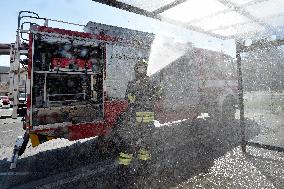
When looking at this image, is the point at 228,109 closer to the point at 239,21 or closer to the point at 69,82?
the point at 239,21

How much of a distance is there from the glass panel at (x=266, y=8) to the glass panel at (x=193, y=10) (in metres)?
0.75

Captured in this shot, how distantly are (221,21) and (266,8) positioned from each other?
1262 millimetres

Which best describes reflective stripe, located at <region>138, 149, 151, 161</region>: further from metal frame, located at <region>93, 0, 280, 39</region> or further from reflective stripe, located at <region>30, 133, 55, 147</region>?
metal frame, located at <region>93, 0, 280, 39</region>

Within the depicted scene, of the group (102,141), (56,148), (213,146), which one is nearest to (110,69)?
(102,141)

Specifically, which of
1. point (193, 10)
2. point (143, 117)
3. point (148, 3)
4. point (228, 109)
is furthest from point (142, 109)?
point (228, 109)

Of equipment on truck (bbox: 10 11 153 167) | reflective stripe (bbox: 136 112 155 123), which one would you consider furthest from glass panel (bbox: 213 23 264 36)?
reflective stripe (bbox: 136 112 155 123)

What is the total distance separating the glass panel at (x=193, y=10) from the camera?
19.4ft

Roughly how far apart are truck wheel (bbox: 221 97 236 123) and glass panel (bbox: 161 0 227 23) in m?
3.44

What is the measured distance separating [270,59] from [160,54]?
69.4 ft

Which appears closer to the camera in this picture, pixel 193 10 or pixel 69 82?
pixel 69 82

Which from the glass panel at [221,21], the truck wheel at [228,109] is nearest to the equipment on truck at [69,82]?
the glass panel at [221,21]

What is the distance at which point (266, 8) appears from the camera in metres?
6.27

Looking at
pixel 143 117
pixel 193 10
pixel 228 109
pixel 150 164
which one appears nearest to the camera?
pixel 143 117

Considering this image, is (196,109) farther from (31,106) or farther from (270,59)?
(270,59)
